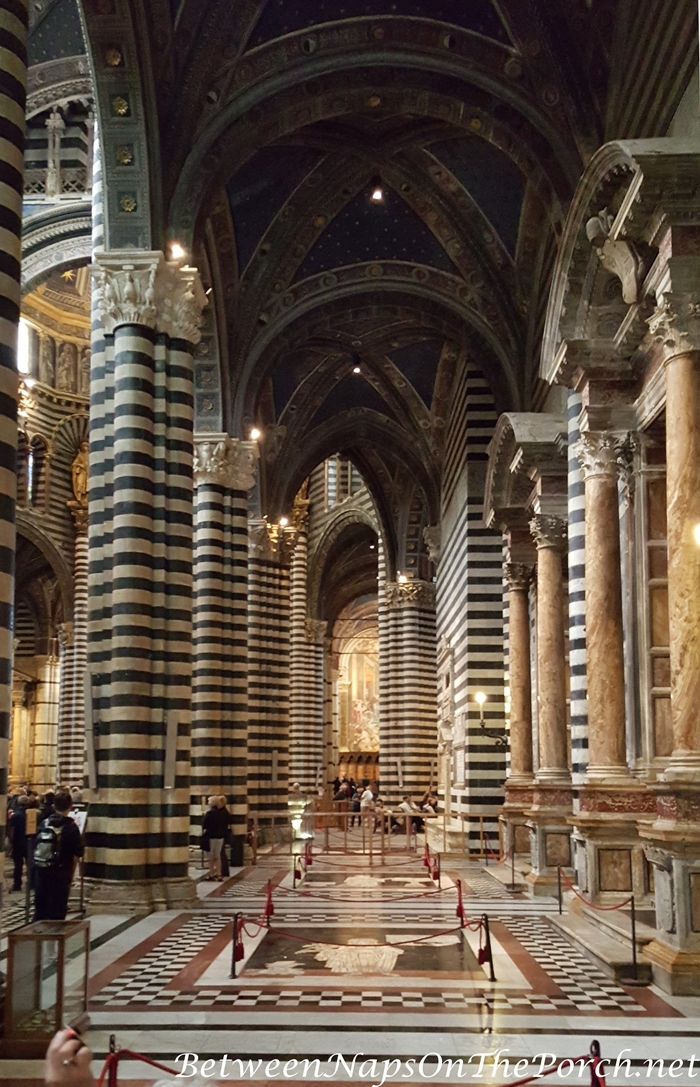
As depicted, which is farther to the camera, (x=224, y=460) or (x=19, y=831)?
(x=224, y=460)

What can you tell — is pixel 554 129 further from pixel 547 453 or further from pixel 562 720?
pixel 562 720

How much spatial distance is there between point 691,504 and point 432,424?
72.4 feet

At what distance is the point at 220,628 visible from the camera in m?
22.7

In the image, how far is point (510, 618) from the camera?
2098 centimetres

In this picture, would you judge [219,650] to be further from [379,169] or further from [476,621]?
[379,169]

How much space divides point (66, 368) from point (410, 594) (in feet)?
44.1

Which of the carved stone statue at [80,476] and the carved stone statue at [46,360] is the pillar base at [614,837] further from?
the carved stone statue at [80,476]

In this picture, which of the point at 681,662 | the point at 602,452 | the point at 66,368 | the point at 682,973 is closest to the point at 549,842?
the point at 602,452

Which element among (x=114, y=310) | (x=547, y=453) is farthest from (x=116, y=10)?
(x=547, y=453)

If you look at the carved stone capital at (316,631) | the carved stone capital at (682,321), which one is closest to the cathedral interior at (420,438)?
the carved stone capital at (682,321)

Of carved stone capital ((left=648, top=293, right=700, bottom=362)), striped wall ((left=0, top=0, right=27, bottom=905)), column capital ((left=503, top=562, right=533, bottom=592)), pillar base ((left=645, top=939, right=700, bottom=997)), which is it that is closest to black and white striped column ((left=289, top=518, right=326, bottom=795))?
column capital ((left=503, top=562, right=533, bottom=592))

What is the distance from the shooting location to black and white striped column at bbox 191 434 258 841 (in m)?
22.0

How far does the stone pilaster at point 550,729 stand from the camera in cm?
1661

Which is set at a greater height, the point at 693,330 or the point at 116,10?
the point at 116,10
